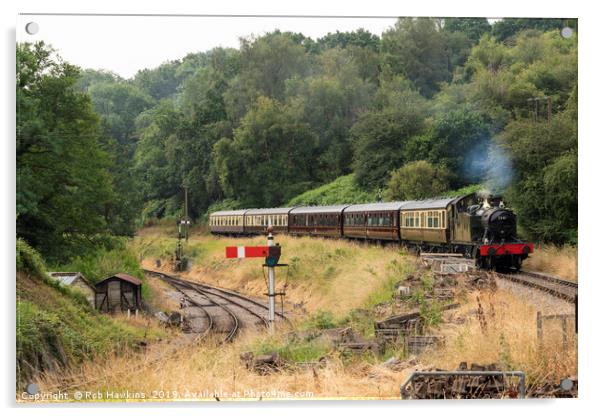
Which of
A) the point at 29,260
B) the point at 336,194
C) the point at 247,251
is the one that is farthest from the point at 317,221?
the point at 29,260

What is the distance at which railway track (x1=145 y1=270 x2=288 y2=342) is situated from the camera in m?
11.5

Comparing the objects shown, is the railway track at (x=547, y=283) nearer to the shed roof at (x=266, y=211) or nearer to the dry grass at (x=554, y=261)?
the dry grass at (x=554, y=261)

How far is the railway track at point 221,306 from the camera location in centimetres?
1154

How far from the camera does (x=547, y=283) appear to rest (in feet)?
38.9

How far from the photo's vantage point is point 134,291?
1156 centimetres

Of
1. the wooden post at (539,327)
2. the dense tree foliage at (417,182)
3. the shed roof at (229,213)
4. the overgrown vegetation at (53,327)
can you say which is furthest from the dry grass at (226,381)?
the dense tree foliage at (417,182)

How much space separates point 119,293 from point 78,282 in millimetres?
635

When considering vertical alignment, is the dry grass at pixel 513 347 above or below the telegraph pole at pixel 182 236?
below

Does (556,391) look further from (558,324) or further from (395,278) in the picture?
(395,278)

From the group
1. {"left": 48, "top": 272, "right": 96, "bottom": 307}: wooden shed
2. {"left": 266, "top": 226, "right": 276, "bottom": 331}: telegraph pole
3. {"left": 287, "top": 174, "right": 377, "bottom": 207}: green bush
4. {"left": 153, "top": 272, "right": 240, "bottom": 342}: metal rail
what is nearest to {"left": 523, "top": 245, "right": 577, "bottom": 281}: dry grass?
{"left": 287, "top": 174, "right": 377, "bottom": 207}: green bush

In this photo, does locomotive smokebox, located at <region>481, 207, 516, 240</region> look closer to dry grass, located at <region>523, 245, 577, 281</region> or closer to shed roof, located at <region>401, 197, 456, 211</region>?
shed roof, located at <region>401, 197, 456, 211</region>

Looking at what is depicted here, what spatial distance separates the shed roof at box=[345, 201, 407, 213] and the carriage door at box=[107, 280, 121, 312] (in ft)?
18.0

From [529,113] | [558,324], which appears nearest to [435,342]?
[558,324]

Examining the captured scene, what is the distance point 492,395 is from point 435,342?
107 cm
